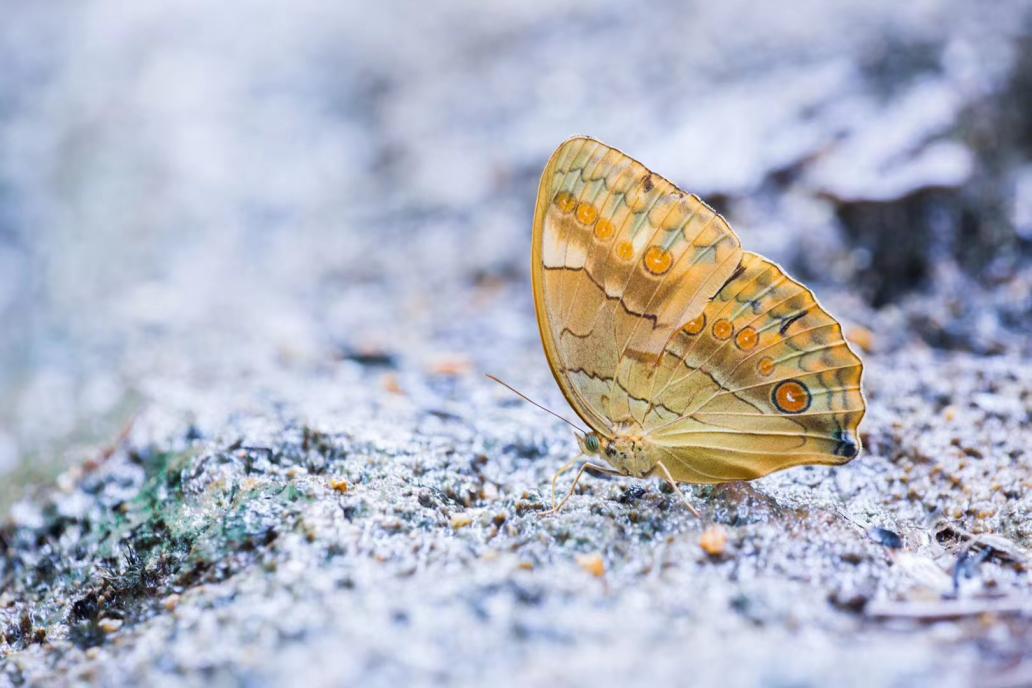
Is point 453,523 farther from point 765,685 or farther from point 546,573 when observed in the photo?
point 765,685

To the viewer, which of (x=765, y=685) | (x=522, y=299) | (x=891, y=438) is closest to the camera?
(x=765, y=685)

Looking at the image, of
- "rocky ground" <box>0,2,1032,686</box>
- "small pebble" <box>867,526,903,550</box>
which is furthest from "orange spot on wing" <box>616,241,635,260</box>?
"small pebble" <box>867,526,903,550</box>

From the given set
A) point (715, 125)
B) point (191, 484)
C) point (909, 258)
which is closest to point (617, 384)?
point (191, 484)

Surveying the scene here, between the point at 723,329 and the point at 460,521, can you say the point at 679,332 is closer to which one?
the point at 723,329

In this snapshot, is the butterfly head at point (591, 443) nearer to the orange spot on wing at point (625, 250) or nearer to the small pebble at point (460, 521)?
the small pebble at point (460, 521)

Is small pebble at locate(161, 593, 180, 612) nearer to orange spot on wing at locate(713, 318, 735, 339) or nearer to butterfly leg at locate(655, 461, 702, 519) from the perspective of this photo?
butterfly leg at locate(655, 461, 702, 519)

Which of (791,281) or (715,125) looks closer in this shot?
(791,281)
